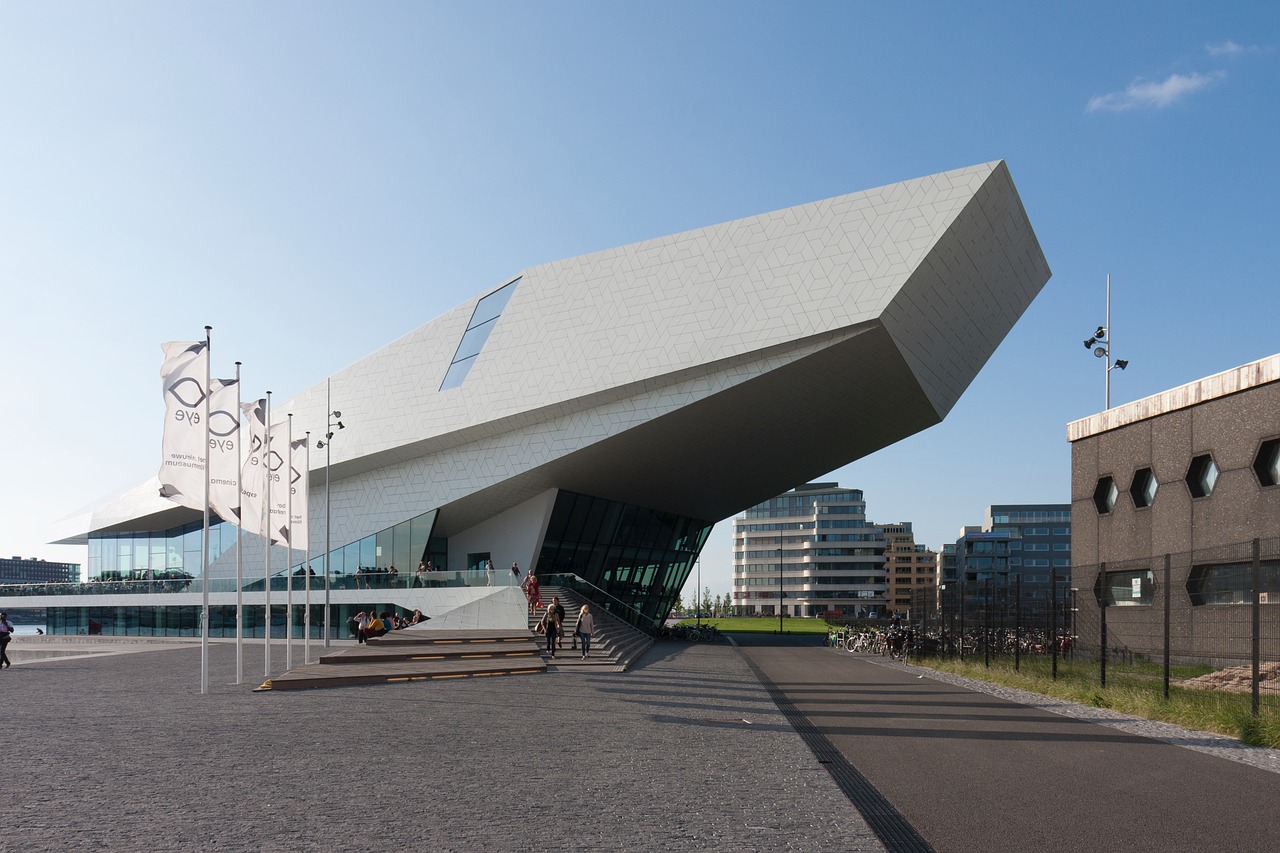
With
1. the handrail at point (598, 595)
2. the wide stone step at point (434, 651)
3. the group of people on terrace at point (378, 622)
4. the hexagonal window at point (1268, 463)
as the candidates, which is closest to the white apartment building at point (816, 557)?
the handrail at point (598, 595)

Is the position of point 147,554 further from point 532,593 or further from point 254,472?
point 254,472

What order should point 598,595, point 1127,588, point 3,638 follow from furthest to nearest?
1. point 598,595
2. point 1127,588
3. point 3,638

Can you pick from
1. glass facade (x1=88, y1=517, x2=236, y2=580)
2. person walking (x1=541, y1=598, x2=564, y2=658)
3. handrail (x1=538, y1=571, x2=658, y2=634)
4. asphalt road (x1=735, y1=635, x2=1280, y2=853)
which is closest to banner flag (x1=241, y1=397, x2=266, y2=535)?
person walking (x1=541, y1=598, x2=564, y2=658)

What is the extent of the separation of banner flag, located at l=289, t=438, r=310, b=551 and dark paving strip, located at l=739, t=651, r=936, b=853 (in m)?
13.6

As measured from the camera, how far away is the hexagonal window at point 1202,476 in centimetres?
2253

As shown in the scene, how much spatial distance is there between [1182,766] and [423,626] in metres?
23.5

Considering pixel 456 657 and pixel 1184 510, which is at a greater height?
pixel 1184 510

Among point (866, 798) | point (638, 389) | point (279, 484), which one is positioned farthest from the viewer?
point (638, 389)

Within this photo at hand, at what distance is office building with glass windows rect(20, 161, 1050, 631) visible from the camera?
26266mm

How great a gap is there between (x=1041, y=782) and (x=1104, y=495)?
68.7 ft

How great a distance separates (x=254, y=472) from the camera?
765 inches

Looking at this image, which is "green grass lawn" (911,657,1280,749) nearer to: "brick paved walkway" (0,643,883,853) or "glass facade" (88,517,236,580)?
"brick paved walkway" (0,643,883,853)

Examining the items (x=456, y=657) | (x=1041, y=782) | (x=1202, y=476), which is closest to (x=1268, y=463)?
(x=1202, y=476)

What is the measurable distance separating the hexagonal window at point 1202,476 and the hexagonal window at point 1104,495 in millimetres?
3696
